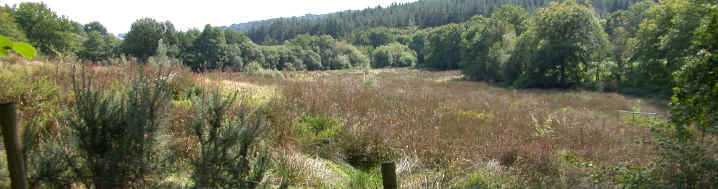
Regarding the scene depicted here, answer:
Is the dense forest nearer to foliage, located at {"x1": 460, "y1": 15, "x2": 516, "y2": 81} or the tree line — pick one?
the tree line

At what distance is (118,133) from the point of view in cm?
220

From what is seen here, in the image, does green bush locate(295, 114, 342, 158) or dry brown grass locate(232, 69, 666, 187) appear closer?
dry brown grass locate(232, 69, 666, 187)

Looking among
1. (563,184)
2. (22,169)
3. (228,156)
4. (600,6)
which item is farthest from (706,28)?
(600,6)

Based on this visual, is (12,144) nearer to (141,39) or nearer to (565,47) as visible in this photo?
(565,47)

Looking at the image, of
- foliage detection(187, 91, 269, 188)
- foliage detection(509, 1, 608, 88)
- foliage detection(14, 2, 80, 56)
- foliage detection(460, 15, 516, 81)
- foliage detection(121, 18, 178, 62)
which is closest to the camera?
foliage detection(187, 91, 269, 188)

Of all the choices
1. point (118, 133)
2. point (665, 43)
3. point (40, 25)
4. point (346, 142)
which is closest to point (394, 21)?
point (40, 25)

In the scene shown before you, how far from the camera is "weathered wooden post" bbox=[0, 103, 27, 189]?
1.48 meters

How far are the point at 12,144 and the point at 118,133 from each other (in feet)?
2.22

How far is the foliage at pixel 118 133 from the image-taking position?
2.11 meters

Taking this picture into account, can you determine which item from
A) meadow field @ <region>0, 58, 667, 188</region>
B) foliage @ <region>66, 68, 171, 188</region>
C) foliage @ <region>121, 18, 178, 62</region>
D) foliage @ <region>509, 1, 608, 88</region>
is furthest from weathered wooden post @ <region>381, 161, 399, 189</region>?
foliage @ <region>121, 18, 178, 62</region>

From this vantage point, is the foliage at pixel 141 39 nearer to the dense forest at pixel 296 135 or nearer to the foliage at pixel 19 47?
the dense forest at pixel 296 135

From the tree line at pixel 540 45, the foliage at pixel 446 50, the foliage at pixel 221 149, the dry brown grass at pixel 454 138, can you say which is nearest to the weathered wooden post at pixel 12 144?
the foliage at pixel 221 149

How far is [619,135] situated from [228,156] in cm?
1040

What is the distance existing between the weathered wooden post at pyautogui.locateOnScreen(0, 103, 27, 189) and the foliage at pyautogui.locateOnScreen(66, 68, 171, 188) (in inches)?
19.2
